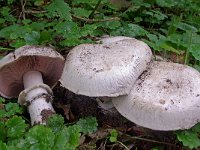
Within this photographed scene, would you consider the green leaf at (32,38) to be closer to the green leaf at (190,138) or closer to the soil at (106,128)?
the soil at (106,128)

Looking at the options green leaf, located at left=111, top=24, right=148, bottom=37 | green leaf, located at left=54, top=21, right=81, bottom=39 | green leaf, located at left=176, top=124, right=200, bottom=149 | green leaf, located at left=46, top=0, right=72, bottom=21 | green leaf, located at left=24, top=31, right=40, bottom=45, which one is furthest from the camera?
green leaf, located at left=111, top=24, right=148, bottom=37

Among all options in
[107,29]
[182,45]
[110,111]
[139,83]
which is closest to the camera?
[139,83]

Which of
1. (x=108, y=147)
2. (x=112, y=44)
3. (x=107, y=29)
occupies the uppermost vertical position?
(x=112, y=44)

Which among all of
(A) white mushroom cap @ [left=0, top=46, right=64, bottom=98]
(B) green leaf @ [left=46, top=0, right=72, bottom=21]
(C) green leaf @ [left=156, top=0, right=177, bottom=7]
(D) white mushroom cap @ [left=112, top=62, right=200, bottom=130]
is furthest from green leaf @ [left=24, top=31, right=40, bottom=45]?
(C) green leaf @ [left=156, top=0, right=177, bottom=7]

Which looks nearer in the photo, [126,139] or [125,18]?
[126,139]

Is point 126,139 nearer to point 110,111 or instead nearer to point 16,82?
point 110,111

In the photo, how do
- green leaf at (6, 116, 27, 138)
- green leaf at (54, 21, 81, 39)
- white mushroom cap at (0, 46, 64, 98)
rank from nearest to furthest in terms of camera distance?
1. green leaf at (6, 116, 27, 138)
2. white mushroom cap at (0, 46, 64, 98)
3. green leaf at (54, 21, 81, 39)

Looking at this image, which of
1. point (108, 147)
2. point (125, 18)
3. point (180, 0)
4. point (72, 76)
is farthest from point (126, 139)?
point (180, 0)

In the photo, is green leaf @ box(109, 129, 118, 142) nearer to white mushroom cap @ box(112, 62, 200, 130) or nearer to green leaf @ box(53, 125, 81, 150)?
white mushroom cap @ box(112, 62, 200, 130)
